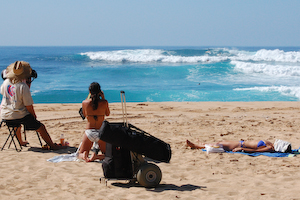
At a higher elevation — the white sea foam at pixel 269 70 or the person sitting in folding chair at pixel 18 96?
the white sea foam at pixel 269 70

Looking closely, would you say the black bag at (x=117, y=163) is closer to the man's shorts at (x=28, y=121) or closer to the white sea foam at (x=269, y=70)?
the man's shorts at (x=28, y=121)

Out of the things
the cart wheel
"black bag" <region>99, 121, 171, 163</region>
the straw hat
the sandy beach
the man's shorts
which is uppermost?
the straw hat

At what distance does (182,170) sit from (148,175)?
1121 mm

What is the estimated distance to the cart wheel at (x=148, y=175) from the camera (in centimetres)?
358

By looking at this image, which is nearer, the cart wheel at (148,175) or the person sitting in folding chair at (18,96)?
the cart wheel at (148,175)

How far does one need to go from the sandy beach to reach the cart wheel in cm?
8

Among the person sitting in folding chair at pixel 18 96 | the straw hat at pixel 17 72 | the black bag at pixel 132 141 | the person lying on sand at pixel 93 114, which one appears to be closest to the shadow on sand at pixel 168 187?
the black bag at pixel 132 141

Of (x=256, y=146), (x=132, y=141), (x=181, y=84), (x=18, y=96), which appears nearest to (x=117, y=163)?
(x=132, y=141)

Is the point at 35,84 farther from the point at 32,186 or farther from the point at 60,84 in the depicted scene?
the point at 32,186

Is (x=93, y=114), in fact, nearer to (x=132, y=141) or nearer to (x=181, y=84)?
(x=132, y=141)

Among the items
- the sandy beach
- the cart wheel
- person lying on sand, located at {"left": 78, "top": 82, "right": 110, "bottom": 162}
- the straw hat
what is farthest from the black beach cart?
the straw hat

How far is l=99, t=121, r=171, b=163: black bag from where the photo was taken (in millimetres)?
3412

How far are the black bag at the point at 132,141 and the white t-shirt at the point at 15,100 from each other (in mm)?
2457

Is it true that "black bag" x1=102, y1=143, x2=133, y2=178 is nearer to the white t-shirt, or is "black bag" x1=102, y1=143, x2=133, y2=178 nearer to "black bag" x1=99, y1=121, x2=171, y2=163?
"black bag" x1=99, y1=121, x2=171, y2=163
